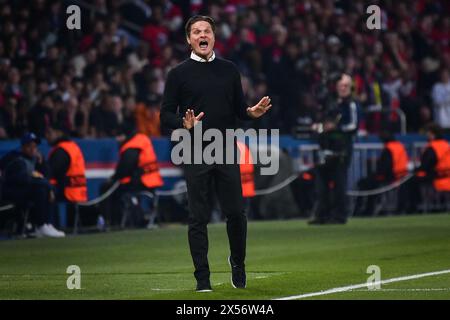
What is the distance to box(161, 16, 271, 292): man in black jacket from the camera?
38.0 feet

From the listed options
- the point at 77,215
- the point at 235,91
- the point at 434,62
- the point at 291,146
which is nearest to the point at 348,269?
the point at 235,91

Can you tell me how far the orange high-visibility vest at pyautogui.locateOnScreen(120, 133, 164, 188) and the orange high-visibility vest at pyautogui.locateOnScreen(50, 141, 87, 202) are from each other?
40.9 inches

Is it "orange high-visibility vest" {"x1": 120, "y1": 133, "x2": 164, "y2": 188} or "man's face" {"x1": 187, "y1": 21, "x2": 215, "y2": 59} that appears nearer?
"man's face" {"x1": 187, "y1": 21, "x2": 215, "y2": 59}

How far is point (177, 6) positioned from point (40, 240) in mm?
11005

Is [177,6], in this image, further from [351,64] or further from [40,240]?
[40,240]

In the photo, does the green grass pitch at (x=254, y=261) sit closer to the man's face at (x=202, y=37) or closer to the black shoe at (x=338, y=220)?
the black shoe at (x=338, y=220)

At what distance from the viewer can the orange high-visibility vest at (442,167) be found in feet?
82.5

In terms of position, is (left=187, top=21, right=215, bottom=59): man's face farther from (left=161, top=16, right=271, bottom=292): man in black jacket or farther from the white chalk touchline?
the white chalk touchline

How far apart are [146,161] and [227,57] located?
6.15m

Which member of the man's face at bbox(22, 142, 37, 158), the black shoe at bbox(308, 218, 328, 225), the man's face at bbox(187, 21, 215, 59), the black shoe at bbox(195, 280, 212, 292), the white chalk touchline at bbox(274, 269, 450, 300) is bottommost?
the black shoe at bbox(308, 218, 328, 225)

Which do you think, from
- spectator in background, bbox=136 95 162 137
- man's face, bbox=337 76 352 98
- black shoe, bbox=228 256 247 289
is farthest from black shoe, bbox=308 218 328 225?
black shoe, bbox=228 256 247 289

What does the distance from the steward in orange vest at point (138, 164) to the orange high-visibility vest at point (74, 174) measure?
92 cm

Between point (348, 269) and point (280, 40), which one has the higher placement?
point (280, 40)

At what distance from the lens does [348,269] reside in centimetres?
1395
